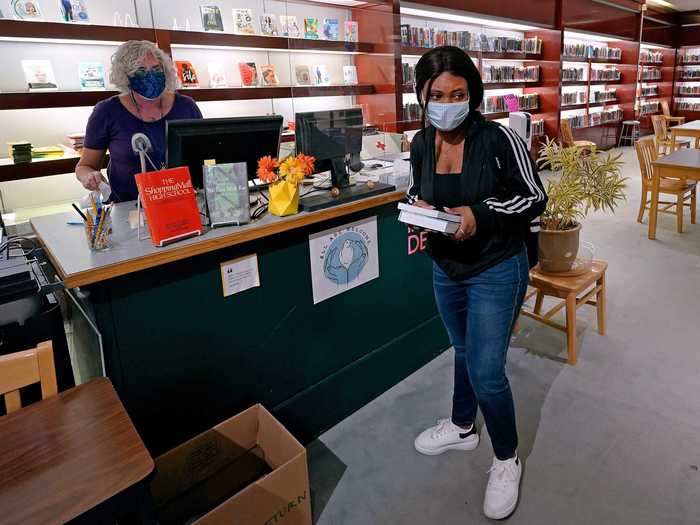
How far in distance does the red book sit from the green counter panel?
107 mm

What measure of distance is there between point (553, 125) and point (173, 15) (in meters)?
6.40

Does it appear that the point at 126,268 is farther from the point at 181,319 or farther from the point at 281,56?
the point at 281,56

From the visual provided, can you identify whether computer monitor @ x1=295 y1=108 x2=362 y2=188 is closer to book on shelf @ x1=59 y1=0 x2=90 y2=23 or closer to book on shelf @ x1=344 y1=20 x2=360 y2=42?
book on shelf @ x1=59 y1=0 x2=90 y2=23

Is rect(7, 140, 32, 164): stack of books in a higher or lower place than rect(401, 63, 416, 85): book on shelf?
lower

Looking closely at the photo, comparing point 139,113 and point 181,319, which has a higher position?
point 139,113

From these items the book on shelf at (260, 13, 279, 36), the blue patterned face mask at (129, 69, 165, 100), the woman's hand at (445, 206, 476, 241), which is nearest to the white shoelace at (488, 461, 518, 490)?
the woman's hand at (445, 206, 476, 241)

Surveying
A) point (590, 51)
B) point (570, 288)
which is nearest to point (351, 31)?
point (570, 288)

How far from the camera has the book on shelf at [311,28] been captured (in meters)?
5.18

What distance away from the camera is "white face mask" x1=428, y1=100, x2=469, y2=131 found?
145cm

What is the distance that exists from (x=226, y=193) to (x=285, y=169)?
245 millimetres

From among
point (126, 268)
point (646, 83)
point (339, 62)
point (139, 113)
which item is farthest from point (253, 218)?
point (646, 83)

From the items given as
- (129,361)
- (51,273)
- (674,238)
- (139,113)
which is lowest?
(674,238)

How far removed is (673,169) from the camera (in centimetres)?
446

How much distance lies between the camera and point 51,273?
166 cm
